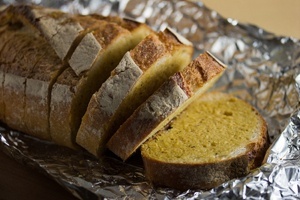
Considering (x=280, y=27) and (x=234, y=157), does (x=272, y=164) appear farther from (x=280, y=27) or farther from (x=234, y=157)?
(x=280, y=27)

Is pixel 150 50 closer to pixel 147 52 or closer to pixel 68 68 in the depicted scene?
pixel 147 52

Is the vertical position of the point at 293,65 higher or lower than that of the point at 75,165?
higher

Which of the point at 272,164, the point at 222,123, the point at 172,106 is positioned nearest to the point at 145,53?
the point at 172,106

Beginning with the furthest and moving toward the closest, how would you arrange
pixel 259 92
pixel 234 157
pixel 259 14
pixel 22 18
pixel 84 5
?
1. pixel 259 14
2. pixel 84 5
3. pixel 259 92
4. pixel 22 18
5. pixel 234 157

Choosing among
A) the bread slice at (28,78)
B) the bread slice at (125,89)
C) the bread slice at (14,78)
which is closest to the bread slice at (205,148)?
the bread slice at (125,89)

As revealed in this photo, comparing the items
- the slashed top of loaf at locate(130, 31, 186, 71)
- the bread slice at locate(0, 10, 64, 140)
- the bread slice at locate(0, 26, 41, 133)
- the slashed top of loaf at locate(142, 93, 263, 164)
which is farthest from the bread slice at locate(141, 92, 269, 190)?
the bread slice at locate(0, 26, 41, 133)

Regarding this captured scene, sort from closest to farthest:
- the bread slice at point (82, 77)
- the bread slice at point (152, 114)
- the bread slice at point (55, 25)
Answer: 1. the bread slice at point (152, 114)
2. the bread slice at point (82, 77)
3. the bread slice at point (55, 25)

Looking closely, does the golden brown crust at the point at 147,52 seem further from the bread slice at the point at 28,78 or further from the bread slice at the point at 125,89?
the bread slice at the point at 28,78
